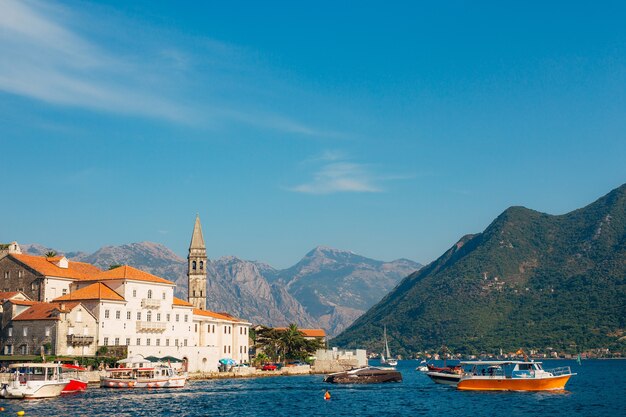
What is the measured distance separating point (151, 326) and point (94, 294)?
36.2ft

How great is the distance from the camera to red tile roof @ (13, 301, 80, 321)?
357ft

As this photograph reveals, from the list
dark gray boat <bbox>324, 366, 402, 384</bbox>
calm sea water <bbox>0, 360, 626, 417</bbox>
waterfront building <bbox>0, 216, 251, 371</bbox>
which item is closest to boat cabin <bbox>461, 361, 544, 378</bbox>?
calm sea water <bbox>0, 360, 626, 417</bbox>

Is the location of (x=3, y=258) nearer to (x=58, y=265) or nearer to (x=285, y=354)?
(x=58, y=265)

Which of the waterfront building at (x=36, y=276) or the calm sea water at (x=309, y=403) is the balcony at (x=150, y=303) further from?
the calm sea water at (x=309, y=403)

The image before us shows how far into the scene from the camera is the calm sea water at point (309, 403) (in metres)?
72.9

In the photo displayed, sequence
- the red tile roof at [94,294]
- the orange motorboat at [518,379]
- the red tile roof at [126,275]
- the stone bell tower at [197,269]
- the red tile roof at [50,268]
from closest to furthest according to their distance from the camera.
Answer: the orange motorboat at [518,379], the red tile roof at [94,294], the red tile roof at [126,275], the red tile roof at [50,268], the stone bell tower at [197,269]

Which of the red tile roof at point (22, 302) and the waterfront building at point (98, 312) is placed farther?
the red tile roof at point (22, 302)

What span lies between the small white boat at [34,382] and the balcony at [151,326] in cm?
2873

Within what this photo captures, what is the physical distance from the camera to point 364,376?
408 feet

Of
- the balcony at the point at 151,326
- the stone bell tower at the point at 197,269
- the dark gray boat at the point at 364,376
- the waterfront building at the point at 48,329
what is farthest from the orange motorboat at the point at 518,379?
the stone bell tower at the point at 197,269

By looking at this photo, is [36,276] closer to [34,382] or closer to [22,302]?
[22,302]

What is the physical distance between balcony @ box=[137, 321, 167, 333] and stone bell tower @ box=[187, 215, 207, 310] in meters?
52.7

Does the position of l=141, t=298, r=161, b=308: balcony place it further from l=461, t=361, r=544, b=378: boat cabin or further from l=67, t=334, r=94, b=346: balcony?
l=461, t=361, r=544, b=378: boat cabin

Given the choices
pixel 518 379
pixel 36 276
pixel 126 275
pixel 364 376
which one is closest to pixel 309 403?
pixel 518 379
